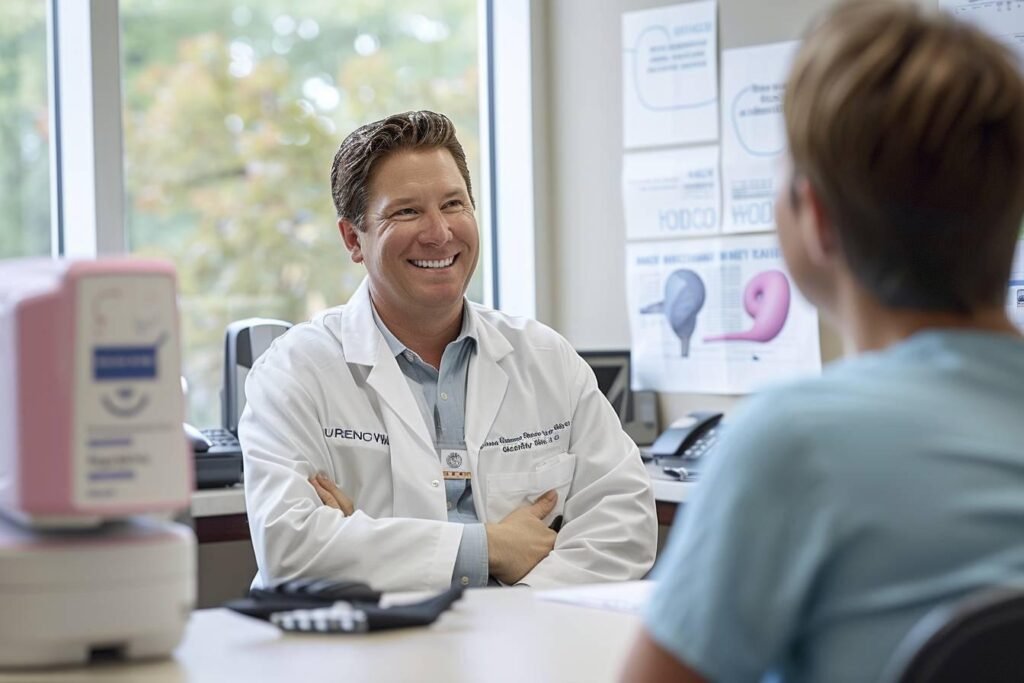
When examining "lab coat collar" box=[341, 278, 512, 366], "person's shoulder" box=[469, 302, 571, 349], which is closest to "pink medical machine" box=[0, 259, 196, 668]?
"lab coat collar" box=[341, 278, 512, 366]

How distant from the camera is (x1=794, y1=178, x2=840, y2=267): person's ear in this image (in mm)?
980

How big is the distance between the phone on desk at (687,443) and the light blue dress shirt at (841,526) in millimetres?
2107

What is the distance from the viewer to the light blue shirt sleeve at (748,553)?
0.88m

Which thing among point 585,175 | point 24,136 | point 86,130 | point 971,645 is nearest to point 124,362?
point 971,645

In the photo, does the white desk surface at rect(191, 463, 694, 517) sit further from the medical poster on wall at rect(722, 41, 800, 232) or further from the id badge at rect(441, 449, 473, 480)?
the medical poster on wall at rect(722, 41, 800, 232)

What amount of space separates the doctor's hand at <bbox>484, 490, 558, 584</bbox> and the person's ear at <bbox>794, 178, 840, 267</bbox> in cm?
122

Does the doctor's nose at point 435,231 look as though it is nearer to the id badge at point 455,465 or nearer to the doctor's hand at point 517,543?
the id badge at point 455,465

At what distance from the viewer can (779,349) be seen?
327cm

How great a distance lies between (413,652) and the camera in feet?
4.67

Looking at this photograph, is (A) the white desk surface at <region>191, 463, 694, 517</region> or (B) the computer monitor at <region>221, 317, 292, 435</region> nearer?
(A) the white desk surface at <region>191, 463, 694, 517</region>

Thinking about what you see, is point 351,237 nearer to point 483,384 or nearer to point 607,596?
point 483,384

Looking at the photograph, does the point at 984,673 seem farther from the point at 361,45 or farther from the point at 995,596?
the point at 361,45

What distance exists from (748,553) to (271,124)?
363 centimetres

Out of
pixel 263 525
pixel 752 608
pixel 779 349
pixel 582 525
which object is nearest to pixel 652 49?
pixel 779 349
